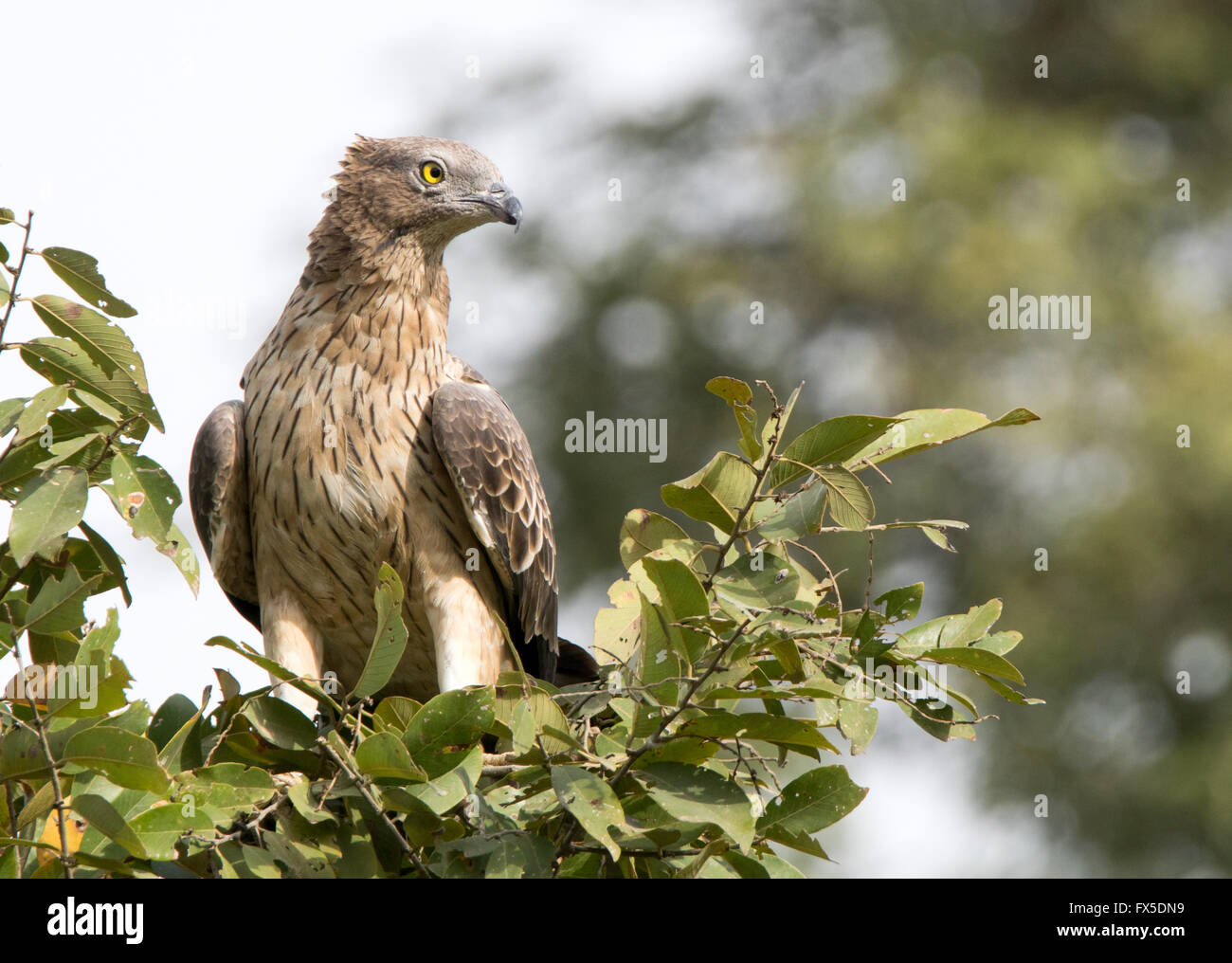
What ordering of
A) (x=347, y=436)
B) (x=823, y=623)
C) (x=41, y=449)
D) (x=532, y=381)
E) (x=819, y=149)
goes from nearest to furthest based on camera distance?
1. (x=823, y=623)
2. (x=41, y=449)
3. (x=347, y=436)
4. (x=532, y=381)
5. (x=819, y=149)

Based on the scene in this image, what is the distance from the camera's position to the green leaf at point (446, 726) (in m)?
3.20

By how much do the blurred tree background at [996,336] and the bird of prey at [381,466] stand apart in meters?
8.28

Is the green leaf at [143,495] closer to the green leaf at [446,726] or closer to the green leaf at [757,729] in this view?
the green leaf at [446,726]

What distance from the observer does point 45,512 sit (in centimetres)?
314

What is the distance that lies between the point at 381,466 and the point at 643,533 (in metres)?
1.45

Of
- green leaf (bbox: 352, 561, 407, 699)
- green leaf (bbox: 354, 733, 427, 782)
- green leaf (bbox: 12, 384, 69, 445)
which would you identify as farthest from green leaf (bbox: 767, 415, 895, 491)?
green leaf (bbox: 12, 384, 69, 445)

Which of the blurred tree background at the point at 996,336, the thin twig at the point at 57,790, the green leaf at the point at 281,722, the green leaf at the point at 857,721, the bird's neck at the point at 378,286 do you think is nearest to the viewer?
the thin twig at the point at 57,790

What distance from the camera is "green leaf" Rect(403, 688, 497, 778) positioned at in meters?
3.20

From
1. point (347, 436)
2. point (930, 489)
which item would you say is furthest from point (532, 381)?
point (347, 436)

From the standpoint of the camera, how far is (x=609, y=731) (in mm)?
3518

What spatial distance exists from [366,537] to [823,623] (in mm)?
2245

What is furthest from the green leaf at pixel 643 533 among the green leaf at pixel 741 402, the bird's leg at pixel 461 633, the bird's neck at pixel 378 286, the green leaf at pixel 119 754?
the bird's neck at pixel 378 286

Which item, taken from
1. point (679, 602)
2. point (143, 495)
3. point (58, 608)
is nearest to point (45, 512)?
point (58, 608)

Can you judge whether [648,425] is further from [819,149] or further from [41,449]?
[41,449]
